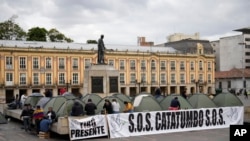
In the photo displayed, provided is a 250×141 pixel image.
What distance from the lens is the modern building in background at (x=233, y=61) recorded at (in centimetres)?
7900

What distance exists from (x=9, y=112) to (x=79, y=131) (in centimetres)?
1157

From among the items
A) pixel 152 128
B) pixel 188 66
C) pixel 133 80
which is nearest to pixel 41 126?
pixel 152 128

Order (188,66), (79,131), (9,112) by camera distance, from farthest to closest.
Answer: (188,66), (9,112), (79,131)

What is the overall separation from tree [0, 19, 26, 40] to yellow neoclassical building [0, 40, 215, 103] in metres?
11.1

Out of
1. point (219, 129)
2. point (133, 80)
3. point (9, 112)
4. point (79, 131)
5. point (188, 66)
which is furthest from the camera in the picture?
point (188, 66)

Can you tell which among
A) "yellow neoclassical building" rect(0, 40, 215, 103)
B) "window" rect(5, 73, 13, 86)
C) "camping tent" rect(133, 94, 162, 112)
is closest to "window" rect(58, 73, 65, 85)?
"yellow neoclassical building" rect(0, 40, 215, 103)

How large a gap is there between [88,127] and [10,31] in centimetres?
6310

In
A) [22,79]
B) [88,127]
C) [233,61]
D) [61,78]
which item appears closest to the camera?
[88,127]

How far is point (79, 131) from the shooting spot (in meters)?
15.4

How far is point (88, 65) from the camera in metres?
67.2

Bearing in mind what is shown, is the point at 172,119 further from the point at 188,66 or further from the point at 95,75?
the point at 188,66

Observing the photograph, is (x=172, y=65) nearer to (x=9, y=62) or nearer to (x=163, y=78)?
(x=163, y=78)

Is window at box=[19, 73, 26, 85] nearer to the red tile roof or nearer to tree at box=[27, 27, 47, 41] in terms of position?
tree at box=[27, 27, 47, 41]

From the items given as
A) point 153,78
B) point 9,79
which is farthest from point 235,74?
point 9,79
